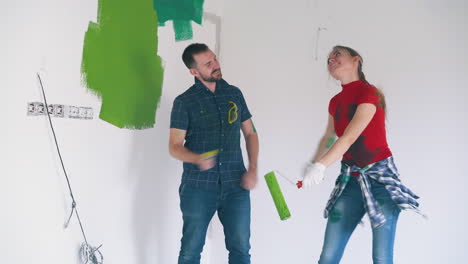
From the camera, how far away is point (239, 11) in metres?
2.40

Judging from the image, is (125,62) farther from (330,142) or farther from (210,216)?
(330,142)

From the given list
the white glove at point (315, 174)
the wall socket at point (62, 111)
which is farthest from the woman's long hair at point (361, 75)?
the wall socket at point (62, 111)

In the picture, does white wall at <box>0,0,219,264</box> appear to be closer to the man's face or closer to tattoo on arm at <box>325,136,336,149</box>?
the man's face

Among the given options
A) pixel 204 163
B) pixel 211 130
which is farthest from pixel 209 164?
pixel 211 130

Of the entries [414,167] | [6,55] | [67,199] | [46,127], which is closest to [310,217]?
[414,167]

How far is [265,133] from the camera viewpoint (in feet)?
7.41

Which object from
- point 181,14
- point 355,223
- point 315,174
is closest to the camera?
point 315,174

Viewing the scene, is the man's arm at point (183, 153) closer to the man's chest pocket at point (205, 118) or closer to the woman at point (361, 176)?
the man's chest pocket at point (205, 118)

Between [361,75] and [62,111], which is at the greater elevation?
[361,75]

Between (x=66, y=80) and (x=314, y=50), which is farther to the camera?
(x=314, y=50)

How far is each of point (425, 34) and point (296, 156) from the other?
0.77 m

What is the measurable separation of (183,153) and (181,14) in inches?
32.2

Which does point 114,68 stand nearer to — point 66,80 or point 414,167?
point 66,80

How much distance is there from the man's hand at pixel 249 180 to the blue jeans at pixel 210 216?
0.12 ft
